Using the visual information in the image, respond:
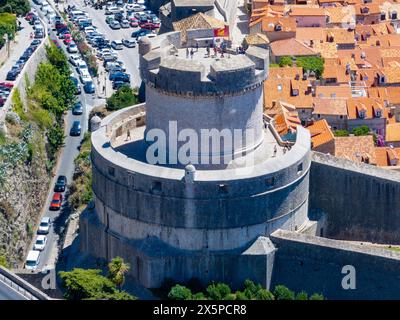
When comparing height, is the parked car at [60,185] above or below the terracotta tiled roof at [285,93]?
below

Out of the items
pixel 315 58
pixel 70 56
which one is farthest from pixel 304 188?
pixel 70 56

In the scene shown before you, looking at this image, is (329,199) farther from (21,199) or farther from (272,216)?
(21,199)

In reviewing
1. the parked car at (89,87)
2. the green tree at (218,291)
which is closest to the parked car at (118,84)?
the parked car at (89,87)

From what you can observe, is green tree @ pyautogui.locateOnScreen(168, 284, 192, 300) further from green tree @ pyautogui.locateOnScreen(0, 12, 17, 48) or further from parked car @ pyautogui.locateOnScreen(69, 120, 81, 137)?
green tree @ pyautogui.locateOnScreen(0, 12, 17, 48)

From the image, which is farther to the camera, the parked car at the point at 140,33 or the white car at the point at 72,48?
the parked car at the point at 140,33

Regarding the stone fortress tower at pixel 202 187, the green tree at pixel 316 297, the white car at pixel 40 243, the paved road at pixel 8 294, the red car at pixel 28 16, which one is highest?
the stone fortress tower at pixel 202 187

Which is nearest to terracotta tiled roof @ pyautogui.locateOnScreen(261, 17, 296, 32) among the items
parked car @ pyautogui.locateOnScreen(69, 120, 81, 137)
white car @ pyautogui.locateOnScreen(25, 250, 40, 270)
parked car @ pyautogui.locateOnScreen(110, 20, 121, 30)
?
parked car @ pyautogui.locateOnScreen(110, 20, 121, 30)

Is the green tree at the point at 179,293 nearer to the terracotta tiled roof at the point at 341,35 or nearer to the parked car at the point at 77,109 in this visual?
the parked car at the point at 77,109

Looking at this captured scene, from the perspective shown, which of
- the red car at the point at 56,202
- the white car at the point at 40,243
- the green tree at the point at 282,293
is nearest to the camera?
the green tree at the point at 282,293
